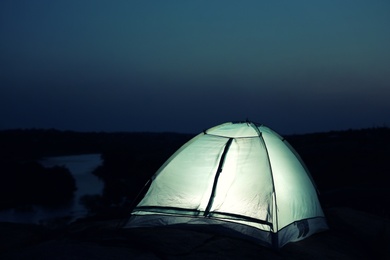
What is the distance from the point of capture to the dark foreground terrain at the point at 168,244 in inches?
244

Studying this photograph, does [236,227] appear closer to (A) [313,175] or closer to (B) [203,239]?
(B) [203,239]

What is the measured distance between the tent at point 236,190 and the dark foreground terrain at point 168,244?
288 millimetres

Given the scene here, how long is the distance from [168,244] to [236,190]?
1.92 meters

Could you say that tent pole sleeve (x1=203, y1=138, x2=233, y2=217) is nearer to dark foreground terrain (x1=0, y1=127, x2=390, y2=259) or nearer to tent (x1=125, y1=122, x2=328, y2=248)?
tent (x1=125, y1=122, x2=328, y2=248)

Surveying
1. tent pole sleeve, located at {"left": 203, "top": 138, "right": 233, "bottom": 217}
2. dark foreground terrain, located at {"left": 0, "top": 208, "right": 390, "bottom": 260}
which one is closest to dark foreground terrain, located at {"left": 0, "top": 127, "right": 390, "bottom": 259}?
dark foreground terrain, located at {"left": 0, "top": 208, "right": 390, "bottom": 260}

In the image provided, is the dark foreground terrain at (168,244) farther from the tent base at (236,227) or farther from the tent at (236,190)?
the tent at (236,190)

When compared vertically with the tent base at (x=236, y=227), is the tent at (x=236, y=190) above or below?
above

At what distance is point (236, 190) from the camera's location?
25.6ft

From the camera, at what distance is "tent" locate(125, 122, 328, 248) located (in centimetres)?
745

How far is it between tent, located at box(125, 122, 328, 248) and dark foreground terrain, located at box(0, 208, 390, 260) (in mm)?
288

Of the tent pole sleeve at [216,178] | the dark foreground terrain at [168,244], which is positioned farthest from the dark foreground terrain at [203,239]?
the tent pole sleeve at [216,178]

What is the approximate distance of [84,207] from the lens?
22.5 m

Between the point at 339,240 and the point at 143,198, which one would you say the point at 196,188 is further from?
the point at 339,240

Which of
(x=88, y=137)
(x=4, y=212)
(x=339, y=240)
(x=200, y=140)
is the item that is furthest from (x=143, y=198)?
(x=88, y=137)
